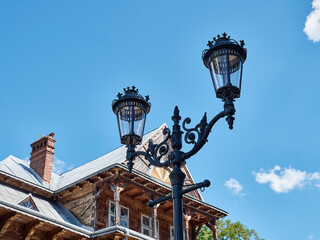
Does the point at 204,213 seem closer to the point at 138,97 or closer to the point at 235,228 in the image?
the point at 235,228

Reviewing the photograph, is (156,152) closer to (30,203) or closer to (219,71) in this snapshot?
(219,71)

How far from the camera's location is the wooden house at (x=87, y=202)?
624 inches

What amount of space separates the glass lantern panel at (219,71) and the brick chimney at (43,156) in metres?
16.0

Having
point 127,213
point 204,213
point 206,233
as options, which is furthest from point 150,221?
point 206,233

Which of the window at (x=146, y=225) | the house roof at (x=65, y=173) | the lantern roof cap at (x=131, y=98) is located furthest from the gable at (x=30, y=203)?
the lantern roof cap at (x=131, y=98)

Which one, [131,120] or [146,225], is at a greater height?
[146,225]

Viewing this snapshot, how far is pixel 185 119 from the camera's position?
23.0 ft

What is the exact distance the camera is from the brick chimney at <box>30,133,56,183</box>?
21344mm

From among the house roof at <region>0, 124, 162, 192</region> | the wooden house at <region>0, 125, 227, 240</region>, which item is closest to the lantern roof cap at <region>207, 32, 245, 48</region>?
the wooden house at <region>0, 125, 227, 240</region>

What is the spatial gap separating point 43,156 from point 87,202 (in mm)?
4093

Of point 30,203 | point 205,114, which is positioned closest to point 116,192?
point 30,203

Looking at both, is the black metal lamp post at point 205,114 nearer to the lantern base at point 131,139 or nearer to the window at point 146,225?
the lantern base at point 131,139

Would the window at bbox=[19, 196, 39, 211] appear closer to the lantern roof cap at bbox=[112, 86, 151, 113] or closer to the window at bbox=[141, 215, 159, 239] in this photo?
the window at bbox=[141, 215, 159, 239]

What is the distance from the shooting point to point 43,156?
71.5 ft
